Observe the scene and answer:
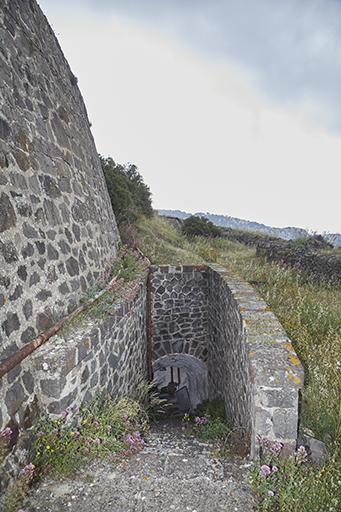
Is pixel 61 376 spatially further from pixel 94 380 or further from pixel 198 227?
pixel 198 227

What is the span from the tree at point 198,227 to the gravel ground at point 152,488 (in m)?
11.9

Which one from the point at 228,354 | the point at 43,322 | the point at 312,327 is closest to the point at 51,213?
the point at 43,322

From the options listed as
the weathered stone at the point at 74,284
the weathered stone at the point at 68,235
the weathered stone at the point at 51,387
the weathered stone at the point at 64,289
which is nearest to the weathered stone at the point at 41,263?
the weathered stone at the point at 64,289

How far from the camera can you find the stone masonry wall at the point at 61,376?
2172 millimetres

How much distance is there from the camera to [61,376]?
2445 mm

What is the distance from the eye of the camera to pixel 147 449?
3205mm

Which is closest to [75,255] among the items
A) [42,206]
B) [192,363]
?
[42,206]

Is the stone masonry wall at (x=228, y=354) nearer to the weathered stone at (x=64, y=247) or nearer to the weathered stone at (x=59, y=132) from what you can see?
the weathered stone at (x=64, y=247)

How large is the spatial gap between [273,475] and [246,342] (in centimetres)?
133

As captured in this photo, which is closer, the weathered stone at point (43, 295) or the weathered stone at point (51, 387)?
the weathered stone at point (51, 387)

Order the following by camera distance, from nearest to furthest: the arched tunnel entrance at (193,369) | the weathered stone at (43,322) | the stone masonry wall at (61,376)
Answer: the stone masonry wall at (61,376)
the weathered stone at (43,322)
the arched tunnel entrance at (193,369)

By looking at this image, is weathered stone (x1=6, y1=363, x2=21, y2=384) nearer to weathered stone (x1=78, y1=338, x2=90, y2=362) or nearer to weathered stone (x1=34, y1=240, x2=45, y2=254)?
weathered stone (x1=78, y1=338, x2=90, y2=362)

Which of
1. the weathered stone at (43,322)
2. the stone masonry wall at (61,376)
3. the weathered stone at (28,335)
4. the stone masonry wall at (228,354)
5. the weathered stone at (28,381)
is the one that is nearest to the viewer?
the stone masonry wall at (61,376)

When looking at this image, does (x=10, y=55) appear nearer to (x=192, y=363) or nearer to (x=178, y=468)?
(x=178, y=468)
